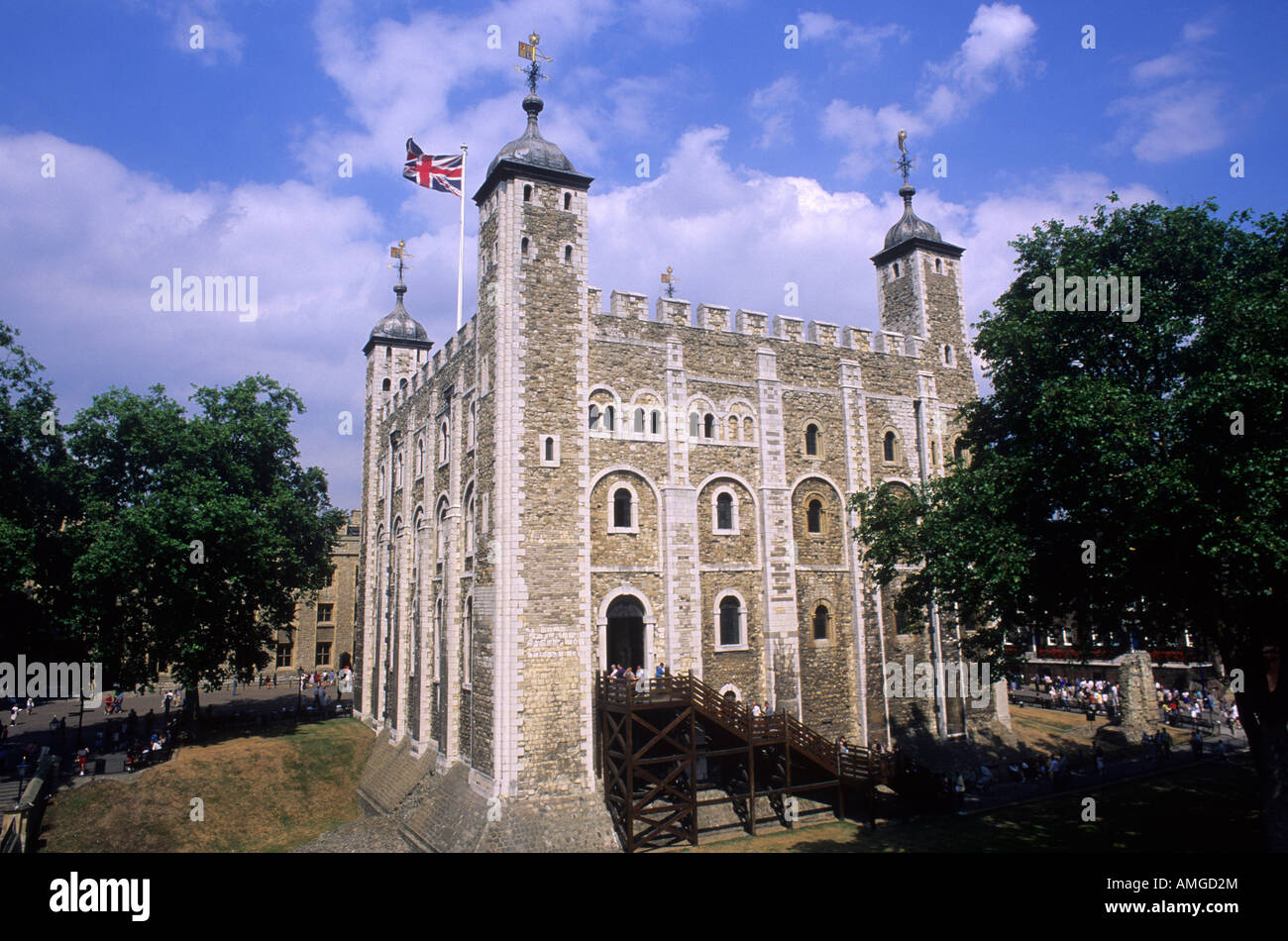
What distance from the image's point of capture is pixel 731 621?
27125mm

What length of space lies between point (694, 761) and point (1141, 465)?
13.7m

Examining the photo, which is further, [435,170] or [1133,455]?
[435,170]

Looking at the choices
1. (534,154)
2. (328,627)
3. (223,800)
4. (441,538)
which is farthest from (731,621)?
(328,627)

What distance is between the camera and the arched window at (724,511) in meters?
27.6

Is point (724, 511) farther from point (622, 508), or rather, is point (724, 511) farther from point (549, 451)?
point (549, 451)

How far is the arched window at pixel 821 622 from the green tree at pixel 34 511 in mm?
29704

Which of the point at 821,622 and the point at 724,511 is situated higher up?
the point at 724,511

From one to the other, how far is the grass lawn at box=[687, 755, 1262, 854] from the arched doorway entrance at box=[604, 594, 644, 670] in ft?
19.4

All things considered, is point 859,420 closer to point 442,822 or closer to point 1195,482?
point 1195,482

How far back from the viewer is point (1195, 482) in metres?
16.8

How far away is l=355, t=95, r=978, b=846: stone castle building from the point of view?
936 inches

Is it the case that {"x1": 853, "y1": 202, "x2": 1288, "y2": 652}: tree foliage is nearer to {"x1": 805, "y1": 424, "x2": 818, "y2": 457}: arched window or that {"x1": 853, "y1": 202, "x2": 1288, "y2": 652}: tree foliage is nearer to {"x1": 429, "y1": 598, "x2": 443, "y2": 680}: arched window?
{"x1": 805, "y1": 424, "x2": 818, "y2": 457}: arched window

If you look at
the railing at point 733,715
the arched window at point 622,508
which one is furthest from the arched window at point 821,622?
the arched window at point 622,508

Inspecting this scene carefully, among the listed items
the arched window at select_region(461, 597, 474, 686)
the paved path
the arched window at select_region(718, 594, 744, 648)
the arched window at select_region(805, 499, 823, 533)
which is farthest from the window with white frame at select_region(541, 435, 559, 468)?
the paved path
